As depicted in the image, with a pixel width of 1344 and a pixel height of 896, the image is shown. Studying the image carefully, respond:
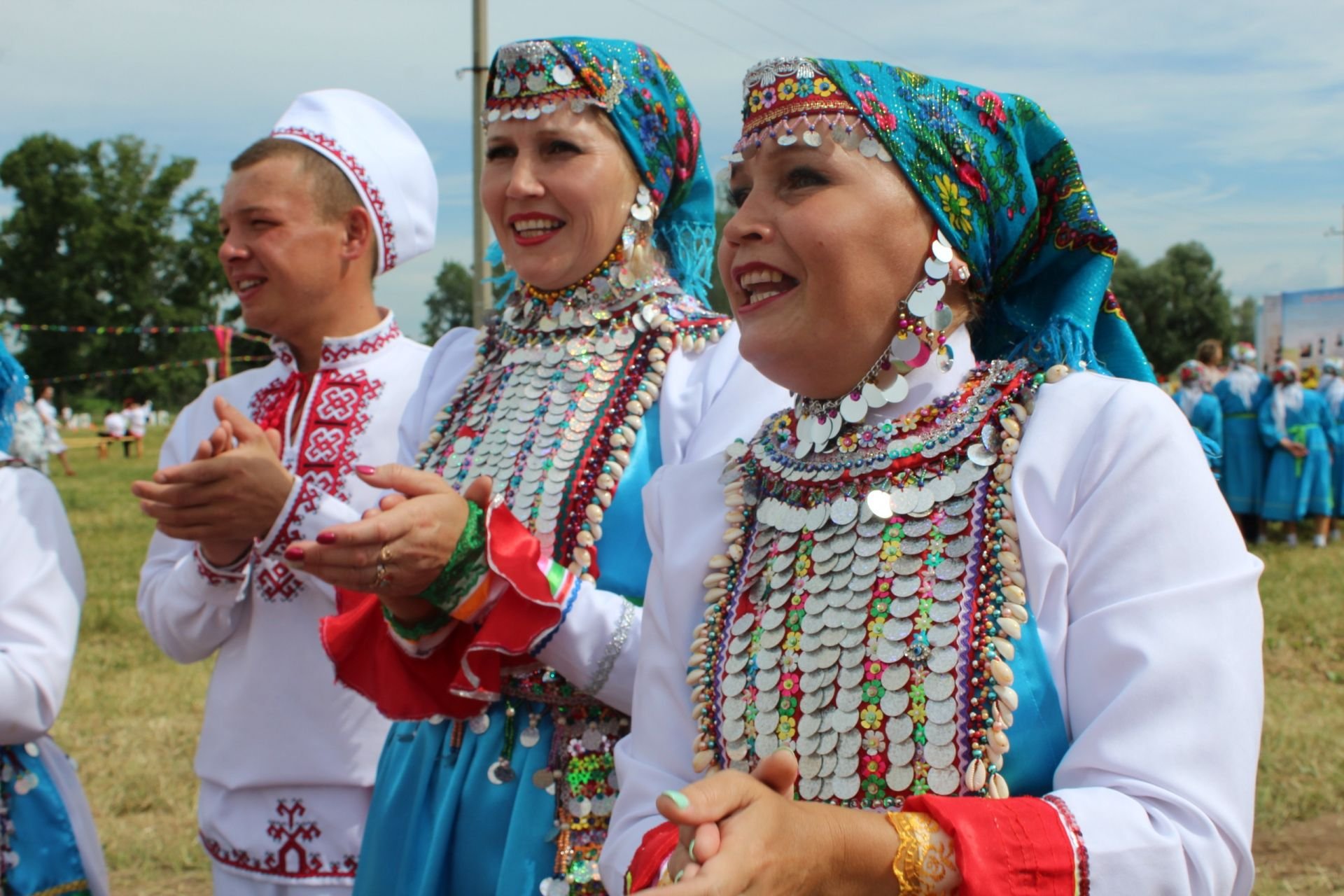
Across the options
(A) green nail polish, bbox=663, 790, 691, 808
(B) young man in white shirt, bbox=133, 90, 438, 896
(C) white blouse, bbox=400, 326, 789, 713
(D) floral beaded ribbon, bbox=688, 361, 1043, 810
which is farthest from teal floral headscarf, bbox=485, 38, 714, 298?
(A) green nail polish, bbox=663, 790, 691, 808

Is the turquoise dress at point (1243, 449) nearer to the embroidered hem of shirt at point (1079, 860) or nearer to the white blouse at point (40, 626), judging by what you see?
the white blouse at point (40, 626)

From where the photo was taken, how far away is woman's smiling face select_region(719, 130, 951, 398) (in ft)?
5.19

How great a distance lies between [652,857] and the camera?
1.46 meters

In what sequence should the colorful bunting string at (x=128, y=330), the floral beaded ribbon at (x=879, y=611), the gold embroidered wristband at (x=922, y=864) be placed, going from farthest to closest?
the colorful bunting string at (x=128, y=330) < the floral beaded ribbon at (x=879, y=611) < the gold embroidered wristband at (x=922, y=864)

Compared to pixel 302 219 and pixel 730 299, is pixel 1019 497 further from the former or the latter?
pixel 302 219

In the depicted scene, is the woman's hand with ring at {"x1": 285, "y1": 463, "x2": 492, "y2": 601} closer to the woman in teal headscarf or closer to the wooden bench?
the woman in teal headscarf

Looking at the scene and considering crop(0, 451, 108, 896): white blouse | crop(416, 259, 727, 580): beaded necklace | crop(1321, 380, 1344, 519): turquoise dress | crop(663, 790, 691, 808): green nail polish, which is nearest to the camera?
crop(663, 790, 691, 808): green nail polish

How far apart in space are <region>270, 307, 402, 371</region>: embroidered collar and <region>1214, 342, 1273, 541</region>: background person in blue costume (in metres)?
11.1

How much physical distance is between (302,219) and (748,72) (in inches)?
66.9

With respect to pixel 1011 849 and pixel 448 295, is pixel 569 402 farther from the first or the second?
pixel 448 295

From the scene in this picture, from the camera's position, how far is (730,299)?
1719 millimetres

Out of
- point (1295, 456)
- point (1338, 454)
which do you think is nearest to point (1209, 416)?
point (1295, 456)

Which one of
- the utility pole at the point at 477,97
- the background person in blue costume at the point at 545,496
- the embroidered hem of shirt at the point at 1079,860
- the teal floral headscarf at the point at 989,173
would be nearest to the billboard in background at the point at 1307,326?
the utility pole at the point at 477,97

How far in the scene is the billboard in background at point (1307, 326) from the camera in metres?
18.3
